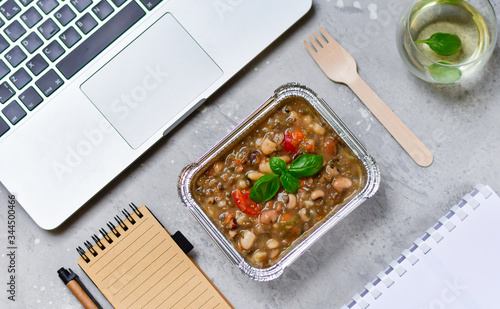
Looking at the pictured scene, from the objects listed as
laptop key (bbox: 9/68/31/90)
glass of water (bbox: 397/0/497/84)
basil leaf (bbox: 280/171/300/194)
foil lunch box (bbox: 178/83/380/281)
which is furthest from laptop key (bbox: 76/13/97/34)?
glass of water (bbox: 397/0/497/84)

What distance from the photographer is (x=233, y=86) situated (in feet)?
2.75

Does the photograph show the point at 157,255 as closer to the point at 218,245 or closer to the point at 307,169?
the point at 218,245

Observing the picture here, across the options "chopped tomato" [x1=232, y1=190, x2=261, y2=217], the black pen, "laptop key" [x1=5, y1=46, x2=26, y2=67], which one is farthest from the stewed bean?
"laptop key" [x1=5, y1=46, x2=26, y2=67]

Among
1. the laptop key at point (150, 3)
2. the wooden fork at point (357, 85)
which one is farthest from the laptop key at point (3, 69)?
the wooden fork at point (357, 85)

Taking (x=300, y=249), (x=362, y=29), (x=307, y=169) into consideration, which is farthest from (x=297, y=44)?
(x=300, y=249)

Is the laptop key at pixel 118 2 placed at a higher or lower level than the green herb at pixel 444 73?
higher

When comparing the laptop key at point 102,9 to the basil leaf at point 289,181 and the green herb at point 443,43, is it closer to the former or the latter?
the basil leaf at point 289,181

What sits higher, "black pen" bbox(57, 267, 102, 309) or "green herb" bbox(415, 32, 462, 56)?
"black pen" bbox(57, 267, 102, 309)

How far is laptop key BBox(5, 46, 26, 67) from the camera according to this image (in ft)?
2.51

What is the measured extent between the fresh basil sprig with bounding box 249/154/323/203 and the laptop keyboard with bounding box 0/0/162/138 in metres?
0.33

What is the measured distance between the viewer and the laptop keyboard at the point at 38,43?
2.51 ft

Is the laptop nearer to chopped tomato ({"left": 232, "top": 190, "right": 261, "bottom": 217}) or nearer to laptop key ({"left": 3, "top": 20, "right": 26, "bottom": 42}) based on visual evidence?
laptop key ({"left": 3, "top": 20, "right": 26, "bottom": 42})

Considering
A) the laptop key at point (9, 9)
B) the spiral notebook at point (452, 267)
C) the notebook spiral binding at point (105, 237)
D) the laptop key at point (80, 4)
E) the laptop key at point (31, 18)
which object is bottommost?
the spiral notebook at point (452, 267)

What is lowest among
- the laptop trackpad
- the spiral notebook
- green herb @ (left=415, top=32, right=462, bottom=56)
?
the spiral notebook
